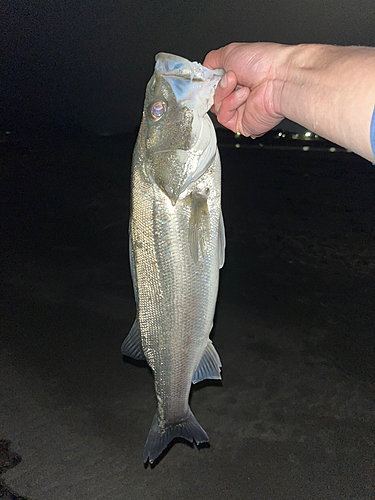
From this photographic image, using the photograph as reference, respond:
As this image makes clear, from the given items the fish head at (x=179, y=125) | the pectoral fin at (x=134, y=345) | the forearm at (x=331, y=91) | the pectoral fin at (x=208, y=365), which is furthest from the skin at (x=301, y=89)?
the pectoral fin at (x=134, y=345)

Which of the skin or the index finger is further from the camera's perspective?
the index finger

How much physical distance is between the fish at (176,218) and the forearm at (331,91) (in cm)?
41

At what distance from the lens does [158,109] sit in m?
1.88

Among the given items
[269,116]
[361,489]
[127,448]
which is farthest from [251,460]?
[269,116]

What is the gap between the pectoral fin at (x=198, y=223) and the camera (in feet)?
5.94

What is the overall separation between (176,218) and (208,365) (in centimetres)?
96

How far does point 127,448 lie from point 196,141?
→ 3.21 m

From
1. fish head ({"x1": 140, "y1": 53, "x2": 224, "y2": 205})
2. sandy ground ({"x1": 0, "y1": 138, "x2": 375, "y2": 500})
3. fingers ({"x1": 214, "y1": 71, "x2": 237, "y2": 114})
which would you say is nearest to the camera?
fish head ({"x1": 140, "y1": 53, "x2": 224, "y2": 205})

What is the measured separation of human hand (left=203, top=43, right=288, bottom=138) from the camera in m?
2.01

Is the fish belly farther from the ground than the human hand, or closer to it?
closer to it

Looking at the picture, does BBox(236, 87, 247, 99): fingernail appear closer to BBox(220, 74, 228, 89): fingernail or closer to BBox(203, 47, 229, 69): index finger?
BBox(220, 74, 228, 89): fingernail

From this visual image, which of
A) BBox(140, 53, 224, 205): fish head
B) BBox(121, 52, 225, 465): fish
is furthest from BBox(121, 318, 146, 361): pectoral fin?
BBox(140, 53, 224, 205): fish head

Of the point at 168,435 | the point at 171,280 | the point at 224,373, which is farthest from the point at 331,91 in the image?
the point at 224,373

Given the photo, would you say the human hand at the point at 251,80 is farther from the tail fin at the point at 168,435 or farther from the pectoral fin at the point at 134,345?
the tail fin at the point at 168,435
